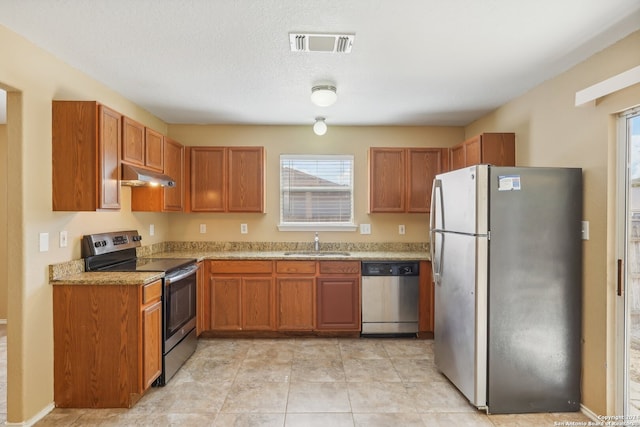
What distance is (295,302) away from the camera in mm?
3824

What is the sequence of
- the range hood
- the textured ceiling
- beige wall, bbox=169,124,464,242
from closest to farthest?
the textured ceiling → the range hood → beige wall, bbox=169,124,464,242

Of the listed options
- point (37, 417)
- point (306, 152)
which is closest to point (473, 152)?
point (306, 152)

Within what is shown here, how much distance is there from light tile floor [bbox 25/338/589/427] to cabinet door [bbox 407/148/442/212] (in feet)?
5.30

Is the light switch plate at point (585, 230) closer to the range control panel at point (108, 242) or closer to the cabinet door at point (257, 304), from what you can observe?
the cabinet door at point (257, 304)

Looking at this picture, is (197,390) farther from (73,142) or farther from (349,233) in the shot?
(349,233)

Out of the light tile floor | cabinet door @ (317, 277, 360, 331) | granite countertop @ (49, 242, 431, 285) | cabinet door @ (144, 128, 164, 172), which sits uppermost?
cabinet door @ (144, 128, 164, 172)

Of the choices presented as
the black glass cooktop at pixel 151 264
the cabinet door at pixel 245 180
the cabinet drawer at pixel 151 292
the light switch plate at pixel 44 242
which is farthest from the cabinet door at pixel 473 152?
the light switch plate at pixel 44 242

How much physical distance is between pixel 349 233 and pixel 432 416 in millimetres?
2360

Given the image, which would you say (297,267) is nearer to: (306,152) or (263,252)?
(263,252)

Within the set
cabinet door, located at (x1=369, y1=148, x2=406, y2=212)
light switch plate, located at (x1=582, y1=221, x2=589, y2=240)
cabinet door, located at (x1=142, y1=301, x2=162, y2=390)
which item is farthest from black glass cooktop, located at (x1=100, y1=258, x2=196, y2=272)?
light switch plate, located at (x1=582, y1=221, x2=589, y2=240)

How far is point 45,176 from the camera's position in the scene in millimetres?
2402

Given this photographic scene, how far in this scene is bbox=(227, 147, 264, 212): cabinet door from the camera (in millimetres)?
4129

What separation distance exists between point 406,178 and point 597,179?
2.00m

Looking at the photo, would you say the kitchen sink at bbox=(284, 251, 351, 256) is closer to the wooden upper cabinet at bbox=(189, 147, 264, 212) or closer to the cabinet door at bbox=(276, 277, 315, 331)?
the cabinet door at bbox=(276, 277, 315, 331)
